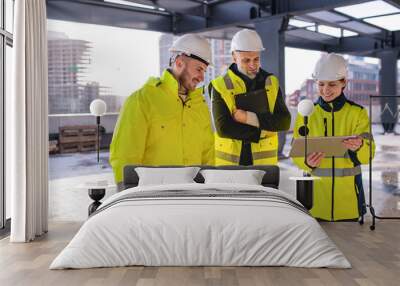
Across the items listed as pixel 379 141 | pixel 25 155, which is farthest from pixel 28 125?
pixel 379 141

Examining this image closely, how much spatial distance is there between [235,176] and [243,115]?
91cm

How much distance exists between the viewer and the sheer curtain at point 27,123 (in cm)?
549

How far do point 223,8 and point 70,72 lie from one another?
8.36ft

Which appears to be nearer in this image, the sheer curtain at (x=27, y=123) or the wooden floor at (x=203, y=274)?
the wooden floor at (x=203, y=274)

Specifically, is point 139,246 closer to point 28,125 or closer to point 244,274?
point 244,274

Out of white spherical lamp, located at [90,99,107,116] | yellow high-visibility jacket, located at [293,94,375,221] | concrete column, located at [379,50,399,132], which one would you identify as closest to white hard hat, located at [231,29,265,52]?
yellow high-visibility jacket, located at [293,94,375,221]

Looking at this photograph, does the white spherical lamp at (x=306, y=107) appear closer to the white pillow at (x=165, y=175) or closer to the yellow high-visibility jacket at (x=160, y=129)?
the yellow high-visibility jacket at (x=160, y=129)

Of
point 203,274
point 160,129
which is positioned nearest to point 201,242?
point 203,274

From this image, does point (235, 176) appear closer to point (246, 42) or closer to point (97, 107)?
point (246, 42)

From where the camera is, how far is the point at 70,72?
895 cm

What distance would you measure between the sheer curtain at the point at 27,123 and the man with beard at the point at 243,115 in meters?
1.91

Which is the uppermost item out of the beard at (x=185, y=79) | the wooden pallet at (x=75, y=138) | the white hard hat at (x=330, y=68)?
the white hard hat at (x=330, y=68)

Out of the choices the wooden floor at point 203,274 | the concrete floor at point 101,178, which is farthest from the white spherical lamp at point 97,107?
the wooden floor at point 203,274

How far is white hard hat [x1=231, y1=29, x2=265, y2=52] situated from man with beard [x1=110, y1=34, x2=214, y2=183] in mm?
339
